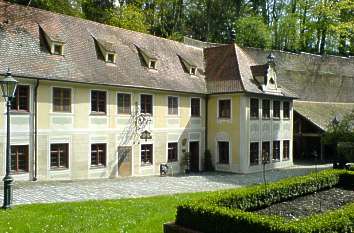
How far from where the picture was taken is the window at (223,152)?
3134 cm

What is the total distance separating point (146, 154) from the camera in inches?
1101

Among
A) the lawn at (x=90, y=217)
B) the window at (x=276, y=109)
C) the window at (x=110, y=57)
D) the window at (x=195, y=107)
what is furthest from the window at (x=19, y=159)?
the window at (x=276, y=109)

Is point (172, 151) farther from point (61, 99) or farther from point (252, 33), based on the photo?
point (252, 33)

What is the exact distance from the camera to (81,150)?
24.1 meters

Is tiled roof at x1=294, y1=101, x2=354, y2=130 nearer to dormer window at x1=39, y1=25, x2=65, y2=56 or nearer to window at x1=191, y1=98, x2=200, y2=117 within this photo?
window at x1=191, y1=98, x2=200, y2=117

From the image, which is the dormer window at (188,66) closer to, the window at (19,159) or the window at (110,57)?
the window at (110,57)

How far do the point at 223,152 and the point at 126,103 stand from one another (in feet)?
28.9

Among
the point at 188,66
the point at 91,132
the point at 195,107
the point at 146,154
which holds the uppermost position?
the point at 188,66

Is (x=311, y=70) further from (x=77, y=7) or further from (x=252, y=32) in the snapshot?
(x=77, y=7)

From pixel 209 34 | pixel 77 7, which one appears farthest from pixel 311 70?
pixel 77 7

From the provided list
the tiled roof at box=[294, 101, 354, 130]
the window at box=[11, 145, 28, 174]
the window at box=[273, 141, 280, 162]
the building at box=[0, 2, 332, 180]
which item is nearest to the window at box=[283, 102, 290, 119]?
the building at box=[0, 2, 332, 180]

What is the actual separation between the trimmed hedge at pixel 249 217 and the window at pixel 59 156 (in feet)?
44.0

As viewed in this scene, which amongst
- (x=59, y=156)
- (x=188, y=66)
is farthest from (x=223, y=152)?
(x=59, y=156)

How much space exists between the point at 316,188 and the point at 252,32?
1516 inches
